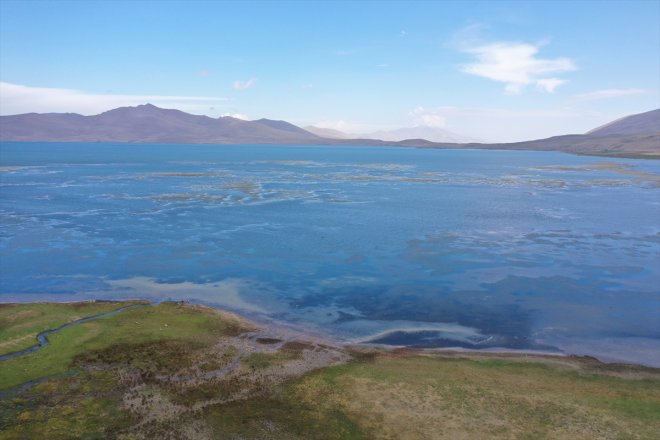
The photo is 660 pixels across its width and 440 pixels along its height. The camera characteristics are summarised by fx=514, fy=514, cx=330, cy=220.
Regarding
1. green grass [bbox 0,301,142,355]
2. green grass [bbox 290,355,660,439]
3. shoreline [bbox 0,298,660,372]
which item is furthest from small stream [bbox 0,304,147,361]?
green grass [bbox 290,355,660,439]

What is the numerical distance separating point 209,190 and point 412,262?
47859mm

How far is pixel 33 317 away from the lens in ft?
86.6

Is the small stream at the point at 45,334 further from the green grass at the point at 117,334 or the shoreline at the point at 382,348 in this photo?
the green grass at the point at 117,334

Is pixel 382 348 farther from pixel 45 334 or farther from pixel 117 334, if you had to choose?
pixel 45 334

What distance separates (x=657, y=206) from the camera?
66.4 metres

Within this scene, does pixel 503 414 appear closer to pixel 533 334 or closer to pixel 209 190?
pixel 533 334

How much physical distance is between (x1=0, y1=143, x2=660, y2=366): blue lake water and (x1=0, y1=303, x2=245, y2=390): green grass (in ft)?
10.2

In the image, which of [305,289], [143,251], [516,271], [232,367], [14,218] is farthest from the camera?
[14,218]

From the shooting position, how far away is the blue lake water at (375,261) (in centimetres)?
2789

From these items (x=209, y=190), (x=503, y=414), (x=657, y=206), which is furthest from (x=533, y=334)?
(x=209, y=190)

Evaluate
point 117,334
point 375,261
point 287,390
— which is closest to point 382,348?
point 287,390

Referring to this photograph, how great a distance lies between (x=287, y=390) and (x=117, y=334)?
32.5ft

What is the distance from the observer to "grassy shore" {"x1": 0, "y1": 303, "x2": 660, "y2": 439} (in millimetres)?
16922

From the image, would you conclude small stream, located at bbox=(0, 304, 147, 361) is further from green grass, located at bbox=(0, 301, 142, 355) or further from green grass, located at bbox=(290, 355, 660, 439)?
green grass, located at bbox=(290, 355, 660, 439)
